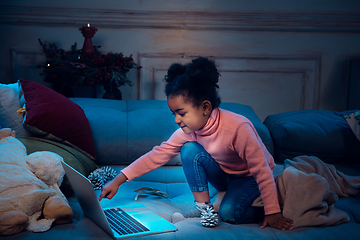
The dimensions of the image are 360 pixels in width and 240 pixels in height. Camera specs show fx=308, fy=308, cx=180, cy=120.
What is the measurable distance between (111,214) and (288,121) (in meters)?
1.12

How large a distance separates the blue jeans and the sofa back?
39 centimetres

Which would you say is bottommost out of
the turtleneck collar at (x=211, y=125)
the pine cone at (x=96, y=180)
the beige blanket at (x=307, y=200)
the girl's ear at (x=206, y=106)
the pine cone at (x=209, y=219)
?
the pine cone at (x=96, y=180)

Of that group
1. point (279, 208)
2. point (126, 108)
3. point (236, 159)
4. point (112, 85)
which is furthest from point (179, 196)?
point (112, 85)

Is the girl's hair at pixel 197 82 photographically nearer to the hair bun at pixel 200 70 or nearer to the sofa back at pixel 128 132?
the hair bun at pixel 200 70

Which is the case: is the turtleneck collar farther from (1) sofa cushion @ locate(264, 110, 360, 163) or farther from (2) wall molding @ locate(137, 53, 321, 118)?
(2) wall molding @ locate(137, 53, 321, 118)

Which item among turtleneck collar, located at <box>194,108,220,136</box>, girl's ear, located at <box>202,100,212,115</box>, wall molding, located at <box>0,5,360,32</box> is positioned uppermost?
wall molding, located at <box>0,5,360,32</box>

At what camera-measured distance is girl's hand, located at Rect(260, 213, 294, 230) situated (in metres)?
0.92

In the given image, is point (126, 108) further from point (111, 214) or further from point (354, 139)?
point (354, 139)

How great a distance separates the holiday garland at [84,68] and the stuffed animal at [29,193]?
3.02 ft

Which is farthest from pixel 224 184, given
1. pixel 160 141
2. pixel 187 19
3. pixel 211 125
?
pixel 187 19

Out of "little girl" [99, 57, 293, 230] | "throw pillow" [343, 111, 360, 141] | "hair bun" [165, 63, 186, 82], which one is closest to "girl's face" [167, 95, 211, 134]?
"little girl" [99, 57, 293, 230]

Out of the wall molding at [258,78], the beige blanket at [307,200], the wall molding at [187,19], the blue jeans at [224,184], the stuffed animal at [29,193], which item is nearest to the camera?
the stuffed animal at [29,193]

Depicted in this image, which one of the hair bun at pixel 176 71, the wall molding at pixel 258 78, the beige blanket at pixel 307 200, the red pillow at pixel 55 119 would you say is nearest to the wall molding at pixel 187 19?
the wall molding at pixel 258 78

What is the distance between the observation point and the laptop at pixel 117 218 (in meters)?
0.83
